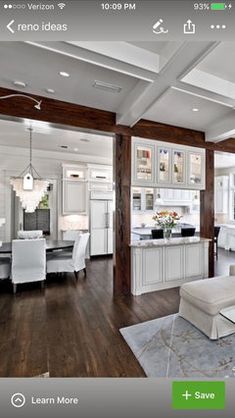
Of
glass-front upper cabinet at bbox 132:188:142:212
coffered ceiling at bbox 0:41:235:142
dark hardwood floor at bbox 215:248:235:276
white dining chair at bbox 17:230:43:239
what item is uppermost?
coffered ceiling at bbox 0:41:235:142

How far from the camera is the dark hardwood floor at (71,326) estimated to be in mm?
1708

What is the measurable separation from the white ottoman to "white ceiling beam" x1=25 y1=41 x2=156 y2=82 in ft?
7.84

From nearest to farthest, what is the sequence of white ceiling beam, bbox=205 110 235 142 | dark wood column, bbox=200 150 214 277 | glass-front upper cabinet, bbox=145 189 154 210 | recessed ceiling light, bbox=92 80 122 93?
recessed ceiling light, bbox=92 80 122 93 < white ceiling beam, bbox=205 110 235 142 < dark wood column, bbox=200 150 214 277 < glass-front upper cabinet, bbox=145 189 154 210

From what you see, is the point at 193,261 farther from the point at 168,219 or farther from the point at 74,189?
the point at 74,189

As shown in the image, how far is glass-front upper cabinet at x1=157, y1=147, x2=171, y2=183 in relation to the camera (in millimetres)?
3639

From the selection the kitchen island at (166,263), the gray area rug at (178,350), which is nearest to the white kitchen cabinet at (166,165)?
the kitchen island at (166,263)

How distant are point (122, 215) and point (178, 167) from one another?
1.48 meters

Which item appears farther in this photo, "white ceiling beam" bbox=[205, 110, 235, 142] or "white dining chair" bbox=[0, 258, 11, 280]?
"white dining chair" bbox=[0, 258, 11, 280]

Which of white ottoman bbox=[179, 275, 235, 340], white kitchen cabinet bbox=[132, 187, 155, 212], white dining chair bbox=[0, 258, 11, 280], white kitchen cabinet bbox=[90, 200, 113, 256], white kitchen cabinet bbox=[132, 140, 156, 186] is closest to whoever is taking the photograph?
white ottoman bbox=[179, 275, 235, 340]

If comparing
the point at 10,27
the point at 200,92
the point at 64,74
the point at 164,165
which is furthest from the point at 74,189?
the point at 10,27

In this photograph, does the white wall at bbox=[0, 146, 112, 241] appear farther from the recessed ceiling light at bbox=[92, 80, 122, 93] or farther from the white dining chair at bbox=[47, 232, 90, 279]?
the recessed ceiling light at bbox=[92, 80, 122, 93]

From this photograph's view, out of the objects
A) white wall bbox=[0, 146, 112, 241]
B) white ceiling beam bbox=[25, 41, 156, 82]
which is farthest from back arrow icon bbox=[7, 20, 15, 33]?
white wall bbox=[0, 146, 112, 241]

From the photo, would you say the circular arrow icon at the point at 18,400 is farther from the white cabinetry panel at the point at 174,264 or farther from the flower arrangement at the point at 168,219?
the flower arrangement at the point at 168,219

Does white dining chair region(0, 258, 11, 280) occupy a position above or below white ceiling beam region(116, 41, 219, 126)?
below
